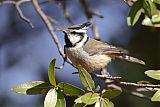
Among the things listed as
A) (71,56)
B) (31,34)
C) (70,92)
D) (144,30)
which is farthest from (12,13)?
(70,92)

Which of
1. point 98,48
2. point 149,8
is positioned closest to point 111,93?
point 149,8

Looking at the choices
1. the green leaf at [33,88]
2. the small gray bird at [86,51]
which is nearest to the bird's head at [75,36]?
the small gray bird at [86,51]

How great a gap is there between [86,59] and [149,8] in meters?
0.53

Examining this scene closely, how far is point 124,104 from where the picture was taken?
14.7ft

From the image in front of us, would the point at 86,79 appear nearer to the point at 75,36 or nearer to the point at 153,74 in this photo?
the point at 153,74

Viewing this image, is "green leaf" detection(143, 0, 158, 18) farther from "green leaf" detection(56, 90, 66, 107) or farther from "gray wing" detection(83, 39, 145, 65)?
"green leaf" detection(56, 90, 66, 107)

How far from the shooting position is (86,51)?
2699mm

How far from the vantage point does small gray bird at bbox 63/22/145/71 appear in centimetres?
260

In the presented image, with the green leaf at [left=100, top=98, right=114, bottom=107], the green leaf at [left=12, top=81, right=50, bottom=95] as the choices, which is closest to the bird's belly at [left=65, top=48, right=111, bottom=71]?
the green leaf at [left=12, top=81, right=50, bottom=95]

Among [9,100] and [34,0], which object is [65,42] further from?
[9,100]

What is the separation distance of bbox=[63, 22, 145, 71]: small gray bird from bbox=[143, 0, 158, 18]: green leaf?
1.21 ft

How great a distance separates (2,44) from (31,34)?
346 millimetres

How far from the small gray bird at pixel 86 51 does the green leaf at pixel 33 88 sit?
60 centimetres

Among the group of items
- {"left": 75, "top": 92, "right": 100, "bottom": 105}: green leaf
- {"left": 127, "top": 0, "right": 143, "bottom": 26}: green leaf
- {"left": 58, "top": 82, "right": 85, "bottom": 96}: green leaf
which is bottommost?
{"left": 75, "top": 92, "right": 100, "bottom": 105}: green leaf
